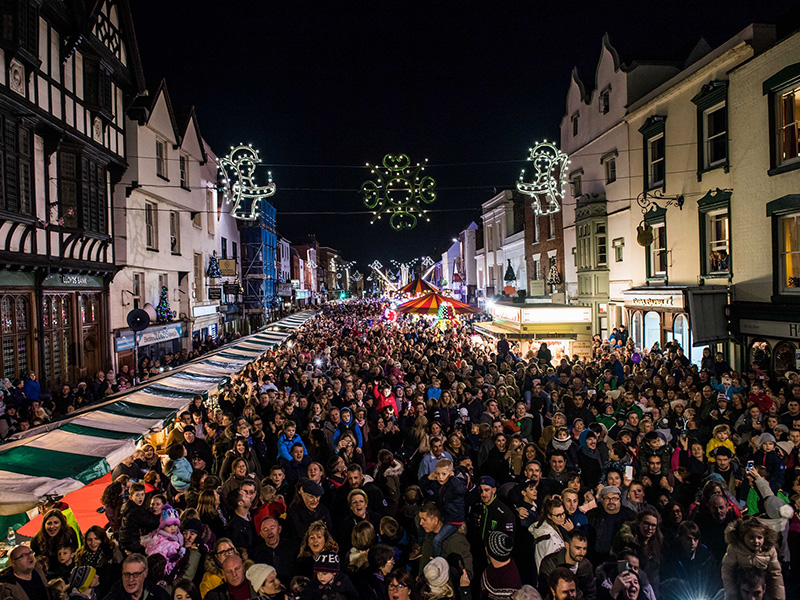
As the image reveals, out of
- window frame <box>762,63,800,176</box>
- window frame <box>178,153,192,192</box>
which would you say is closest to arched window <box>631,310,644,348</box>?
window frame <box>762,63,800,176</box>

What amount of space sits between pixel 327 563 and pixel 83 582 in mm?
2236

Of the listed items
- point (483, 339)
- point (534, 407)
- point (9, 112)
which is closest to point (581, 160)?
point (483, 339)

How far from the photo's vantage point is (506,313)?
24359 mm

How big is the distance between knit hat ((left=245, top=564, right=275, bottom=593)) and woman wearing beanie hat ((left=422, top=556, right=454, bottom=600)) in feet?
4.25

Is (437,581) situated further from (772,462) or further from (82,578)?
(772,462)

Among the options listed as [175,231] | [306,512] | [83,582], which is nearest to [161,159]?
[175,231]

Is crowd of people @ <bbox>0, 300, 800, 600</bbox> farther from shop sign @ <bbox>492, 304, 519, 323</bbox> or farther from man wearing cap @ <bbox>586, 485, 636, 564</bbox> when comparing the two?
shop sign @ <bbox>492, 304, 519, 323</bbox>

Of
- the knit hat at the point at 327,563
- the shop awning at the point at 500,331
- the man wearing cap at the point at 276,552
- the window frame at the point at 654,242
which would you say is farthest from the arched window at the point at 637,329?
the knit hat at the point at 327,563

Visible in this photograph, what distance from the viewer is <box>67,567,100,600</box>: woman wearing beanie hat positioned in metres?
5.06

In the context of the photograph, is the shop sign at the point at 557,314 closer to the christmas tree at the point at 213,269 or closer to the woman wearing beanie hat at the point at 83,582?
the christmas tree at the point at 213,269

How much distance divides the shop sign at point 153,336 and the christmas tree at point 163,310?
1.17ft

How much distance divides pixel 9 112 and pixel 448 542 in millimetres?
13941

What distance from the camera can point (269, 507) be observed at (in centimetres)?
642

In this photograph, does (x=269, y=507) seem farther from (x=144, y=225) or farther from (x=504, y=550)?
(x=144, y=225)
